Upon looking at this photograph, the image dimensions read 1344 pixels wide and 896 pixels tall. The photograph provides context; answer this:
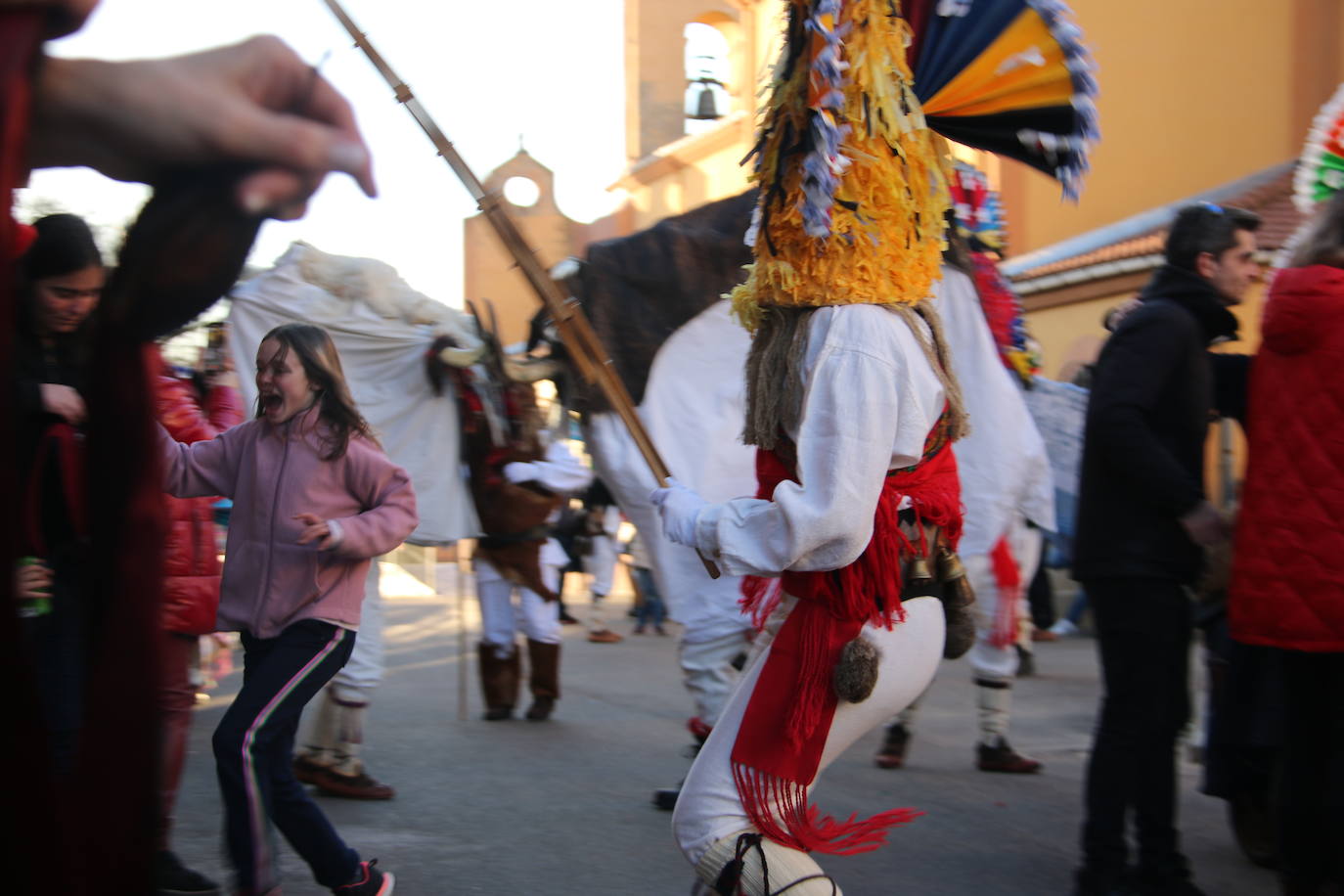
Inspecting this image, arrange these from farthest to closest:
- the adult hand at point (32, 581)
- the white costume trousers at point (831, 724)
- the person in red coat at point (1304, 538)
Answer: the person in red coat at point (1304, 538)
the white costume trousers at point (831, 724)
the adult hand at point (32, 581)

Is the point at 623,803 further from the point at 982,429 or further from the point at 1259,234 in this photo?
the point at 1259,234

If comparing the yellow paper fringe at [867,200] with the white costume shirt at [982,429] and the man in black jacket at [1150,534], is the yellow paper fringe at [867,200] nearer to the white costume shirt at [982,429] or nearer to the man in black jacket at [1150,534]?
the man in black jacket at [1150,534]

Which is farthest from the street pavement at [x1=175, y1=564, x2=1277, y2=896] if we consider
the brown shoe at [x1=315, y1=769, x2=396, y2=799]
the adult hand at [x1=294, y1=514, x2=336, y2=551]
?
the adult hand at [x1=294, y1=514, x2=336, y2=551]

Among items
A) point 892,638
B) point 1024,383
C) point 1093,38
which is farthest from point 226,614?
point 1093,38

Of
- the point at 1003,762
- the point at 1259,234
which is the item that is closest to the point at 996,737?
the point at 1003,762

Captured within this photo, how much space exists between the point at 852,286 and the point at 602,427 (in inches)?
115

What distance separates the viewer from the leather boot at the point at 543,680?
24.7 feet

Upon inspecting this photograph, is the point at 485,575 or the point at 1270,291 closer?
the point at 1270,291

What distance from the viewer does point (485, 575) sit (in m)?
7.45

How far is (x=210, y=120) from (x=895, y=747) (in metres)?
5.41

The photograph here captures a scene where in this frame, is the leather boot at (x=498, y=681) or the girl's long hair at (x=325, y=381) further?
the leather boot at (x=498, y=681)

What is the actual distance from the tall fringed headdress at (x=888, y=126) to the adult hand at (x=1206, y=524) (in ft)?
3.16

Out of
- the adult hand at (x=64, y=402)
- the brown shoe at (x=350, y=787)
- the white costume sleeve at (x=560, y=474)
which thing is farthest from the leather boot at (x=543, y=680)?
the adult hand at (x=64, y=402)

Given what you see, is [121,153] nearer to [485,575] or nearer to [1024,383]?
[1024,383]
